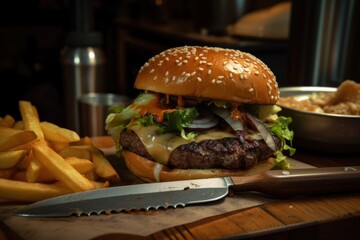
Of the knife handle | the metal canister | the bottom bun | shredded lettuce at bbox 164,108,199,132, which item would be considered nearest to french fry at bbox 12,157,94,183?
the bottom bun

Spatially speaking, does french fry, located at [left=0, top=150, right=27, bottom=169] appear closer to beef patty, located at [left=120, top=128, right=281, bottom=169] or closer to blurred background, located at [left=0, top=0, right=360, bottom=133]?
beef patty, located at [left=120, top=128, right=281, bottom=169]

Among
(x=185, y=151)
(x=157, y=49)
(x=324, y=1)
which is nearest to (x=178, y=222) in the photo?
(x=185, y=151)

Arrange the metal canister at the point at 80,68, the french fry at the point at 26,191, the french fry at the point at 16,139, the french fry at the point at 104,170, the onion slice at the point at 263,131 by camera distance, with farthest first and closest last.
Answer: the metal canister at the point at 80,68 → the onion slice at the point at 263,131 → the french fry at the point at 104,170 → the french fry at the point at 16,139 → the french fry at the point at 26,191

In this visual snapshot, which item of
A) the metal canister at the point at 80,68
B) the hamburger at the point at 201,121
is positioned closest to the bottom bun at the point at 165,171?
the hamburger at the point at 201,121

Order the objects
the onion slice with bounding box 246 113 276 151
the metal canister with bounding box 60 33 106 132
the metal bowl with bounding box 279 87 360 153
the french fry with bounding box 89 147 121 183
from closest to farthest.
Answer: the french fry with bounding box 89 147 121 183, the onion slice with bounding box 246 113 276 151, the metal bowl with bounding box 279 87 360 153, the metal canister with bounding box 60 33 106 132

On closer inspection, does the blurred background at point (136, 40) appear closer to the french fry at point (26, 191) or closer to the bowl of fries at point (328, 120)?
the bowl of fries at point (328, 120)

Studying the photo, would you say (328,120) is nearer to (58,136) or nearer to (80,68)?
(58,136)

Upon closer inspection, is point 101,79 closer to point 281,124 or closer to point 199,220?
point 281,124
